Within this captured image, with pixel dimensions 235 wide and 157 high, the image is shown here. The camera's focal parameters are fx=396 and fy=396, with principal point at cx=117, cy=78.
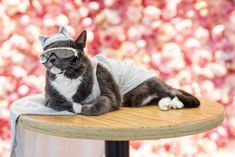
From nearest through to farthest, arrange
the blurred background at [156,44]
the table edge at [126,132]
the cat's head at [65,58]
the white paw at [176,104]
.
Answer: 1. the table edge at [126,132]
2. the cat's head at [65,58]
3. the white paw at [176,104]
4. the blurred background at [156,44]

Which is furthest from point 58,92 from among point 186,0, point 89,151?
point 186,0

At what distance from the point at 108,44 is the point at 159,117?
3.10 feet

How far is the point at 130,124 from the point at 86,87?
20 cm

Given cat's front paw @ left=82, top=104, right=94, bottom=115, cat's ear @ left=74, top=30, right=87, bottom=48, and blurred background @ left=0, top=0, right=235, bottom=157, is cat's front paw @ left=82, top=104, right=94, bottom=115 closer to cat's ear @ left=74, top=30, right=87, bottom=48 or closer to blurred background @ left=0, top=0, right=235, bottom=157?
cat's ear @ left=74, top=30, right=87, bottom=48

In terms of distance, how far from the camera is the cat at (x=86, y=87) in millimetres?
1027

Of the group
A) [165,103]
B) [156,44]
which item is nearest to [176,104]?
[165,103]

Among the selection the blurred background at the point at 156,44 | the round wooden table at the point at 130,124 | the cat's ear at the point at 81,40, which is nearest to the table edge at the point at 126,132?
the round wooden table at the point at 130,124

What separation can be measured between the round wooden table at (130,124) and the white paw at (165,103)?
16mm

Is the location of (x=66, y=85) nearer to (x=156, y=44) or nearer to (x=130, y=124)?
(x=130, y=124)

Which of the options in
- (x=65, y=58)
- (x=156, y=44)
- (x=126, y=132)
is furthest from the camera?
(x=156, y=44)

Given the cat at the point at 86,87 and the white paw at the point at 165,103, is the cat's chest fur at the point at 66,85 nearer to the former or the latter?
the cat at the point at 86,87

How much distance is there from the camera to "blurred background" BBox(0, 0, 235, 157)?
1818 millimetres

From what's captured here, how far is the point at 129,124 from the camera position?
36.8 inches

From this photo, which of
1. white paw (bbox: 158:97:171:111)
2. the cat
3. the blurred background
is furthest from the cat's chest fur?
the blurred background
